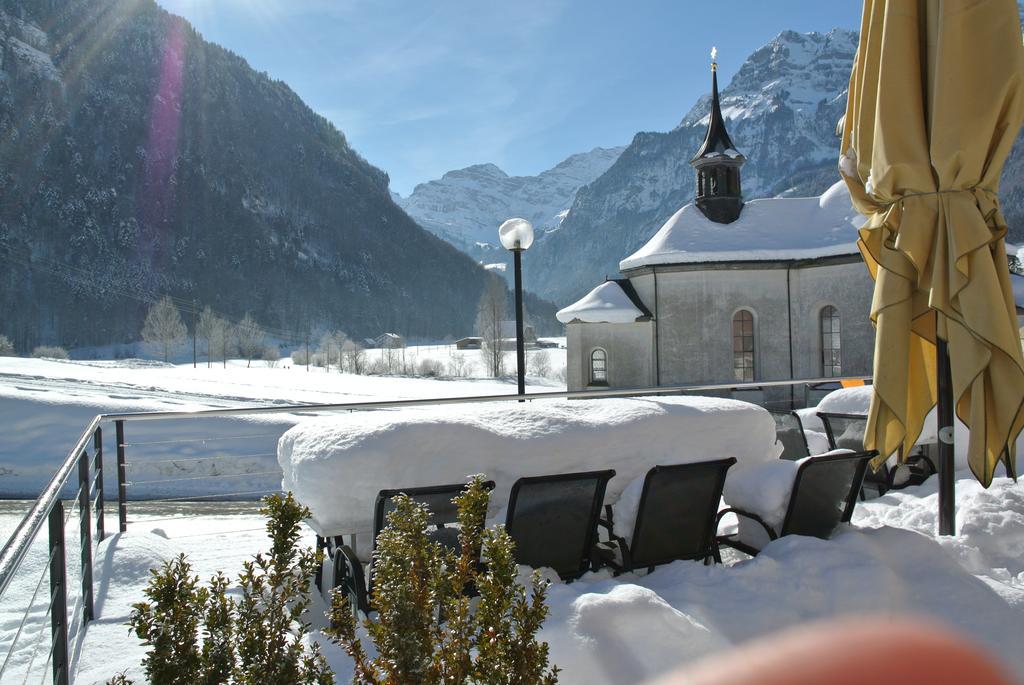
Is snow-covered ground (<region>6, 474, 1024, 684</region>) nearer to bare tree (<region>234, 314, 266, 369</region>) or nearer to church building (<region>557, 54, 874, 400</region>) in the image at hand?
church building (<region>557, 54, 874, 400</region>)

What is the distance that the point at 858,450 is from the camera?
17.7ft

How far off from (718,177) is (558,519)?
2301 centimetres

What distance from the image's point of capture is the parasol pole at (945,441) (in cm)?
381

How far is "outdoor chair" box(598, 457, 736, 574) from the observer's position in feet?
11.3

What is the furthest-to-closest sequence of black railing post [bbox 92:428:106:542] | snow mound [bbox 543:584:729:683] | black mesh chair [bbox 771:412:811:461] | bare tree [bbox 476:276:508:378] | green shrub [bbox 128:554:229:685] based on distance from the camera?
bare tree [bbox 476:276:508:378], black mesh chair [bbox 771:412:811:461], black railing post [bbox 92:428:106:542], snow mound [bbox 543:584:729:683], green shrub [bbox 128:554:229:685]

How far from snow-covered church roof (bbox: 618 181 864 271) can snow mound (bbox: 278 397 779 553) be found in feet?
54.5

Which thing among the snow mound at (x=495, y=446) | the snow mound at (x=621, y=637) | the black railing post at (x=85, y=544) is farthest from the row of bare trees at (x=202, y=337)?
the snow mound at (x=621, y=637)

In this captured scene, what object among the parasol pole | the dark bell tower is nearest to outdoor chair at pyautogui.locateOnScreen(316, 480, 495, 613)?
the parasol pole

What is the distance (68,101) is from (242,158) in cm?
2892

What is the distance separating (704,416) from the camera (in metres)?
4.50

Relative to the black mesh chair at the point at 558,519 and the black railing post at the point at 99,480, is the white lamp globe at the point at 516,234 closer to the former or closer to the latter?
the black railing post at the point at 99,480

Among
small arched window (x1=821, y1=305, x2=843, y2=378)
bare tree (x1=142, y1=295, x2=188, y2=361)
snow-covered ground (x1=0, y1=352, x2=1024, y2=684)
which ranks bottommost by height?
snow-covered ground (x1=0, y1=352, x2=1024, y2=684)

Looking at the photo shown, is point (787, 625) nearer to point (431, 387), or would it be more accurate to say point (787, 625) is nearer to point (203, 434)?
point (203, 434)

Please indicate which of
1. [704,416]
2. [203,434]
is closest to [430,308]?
[203,434]
